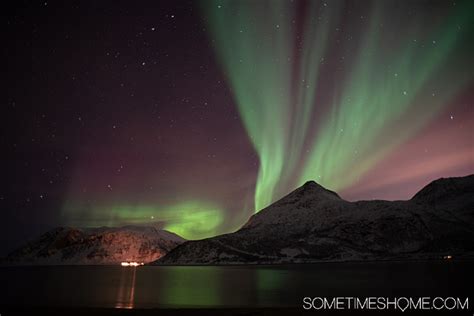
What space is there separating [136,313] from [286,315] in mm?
14556

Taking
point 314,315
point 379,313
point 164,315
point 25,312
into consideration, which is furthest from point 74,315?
point 379,313

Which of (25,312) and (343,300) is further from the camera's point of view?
(343,300)

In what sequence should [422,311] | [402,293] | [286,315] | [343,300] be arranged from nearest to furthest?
[286,315] < [422,311] < [343,300] < [402,293]

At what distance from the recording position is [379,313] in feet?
111

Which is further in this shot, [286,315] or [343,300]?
[343,300]

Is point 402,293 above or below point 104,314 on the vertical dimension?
above

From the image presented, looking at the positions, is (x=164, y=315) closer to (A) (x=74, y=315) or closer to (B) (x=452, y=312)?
(A) (x=74, y=315)

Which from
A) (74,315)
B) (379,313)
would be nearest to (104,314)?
(74,315)

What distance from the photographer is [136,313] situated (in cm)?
3584

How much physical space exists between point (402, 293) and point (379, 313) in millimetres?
36192

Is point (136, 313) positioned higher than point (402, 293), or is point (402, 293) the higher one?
point (402, 293)

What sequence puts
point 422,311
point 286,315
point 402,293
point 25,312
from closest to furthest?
point 286,315, point 422,311, point 25,312, point 402,293

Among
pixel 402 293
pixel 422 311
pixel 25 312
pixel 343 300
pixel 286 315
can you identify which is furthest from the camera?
pixel 402 293

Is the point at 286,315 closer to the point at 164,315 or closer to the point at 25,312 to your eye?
the point at 164,315
